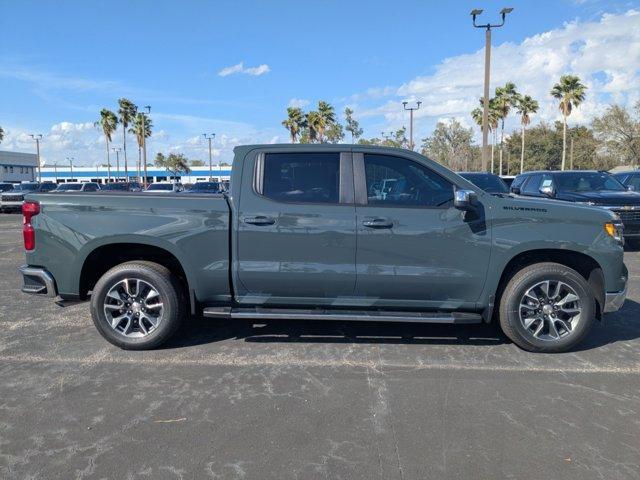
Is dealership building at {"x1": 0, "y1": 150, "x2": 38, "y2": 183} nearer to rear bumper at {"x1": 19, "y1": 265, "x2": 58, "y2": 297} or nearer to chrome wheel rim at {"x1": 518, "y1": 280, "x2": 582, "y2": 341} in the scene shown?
rear bumper at {"x1": 19, "y1": 265, "x2": 58, "y2": 297}

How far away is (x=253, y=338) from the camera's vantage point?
4992mm

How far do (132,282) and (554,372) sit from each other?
3.88 meters

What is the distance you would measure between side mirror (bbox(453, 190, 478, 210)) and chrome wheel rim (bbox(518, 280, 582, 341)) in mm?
987

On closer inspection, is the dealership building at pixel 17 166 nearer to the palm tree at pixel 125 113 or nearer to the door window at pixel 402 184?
the palm tree at pixel 125 113

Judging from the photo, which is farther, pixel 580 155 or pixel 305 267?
pixel 580 155

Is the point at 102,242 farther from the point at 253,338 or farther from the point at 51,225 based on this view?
the point at 253,338

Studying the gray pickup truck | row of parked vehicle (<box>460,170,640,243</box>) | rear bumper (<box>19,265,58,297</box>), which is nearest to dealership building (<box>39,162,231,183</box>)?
row of parked vehicle (<box>460,170,640,243</box>)

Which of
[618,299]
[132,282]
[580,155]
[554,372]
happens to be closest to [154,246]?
[132,282]

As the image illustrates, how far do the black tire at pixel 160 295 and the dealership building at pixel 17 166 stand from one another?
288 feet

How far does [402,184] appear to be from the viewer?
178 inches

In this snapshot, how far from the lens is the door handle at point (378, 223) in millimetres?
4352

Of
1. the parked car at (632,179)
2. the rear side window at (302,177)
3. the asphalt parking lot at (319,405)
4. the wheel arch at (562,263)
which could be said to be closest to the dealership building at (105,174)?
the parked car at (632,179)

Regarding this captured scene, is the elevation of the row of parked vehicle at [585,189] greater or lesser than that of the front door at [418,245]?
greater

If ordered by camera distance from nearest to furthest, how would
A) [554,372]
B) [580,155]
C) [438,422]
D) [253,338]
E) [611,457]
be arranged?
1. [611,457]
2. [438,422]
3. [554,372]
4. [253,338]
5. [580,155]
